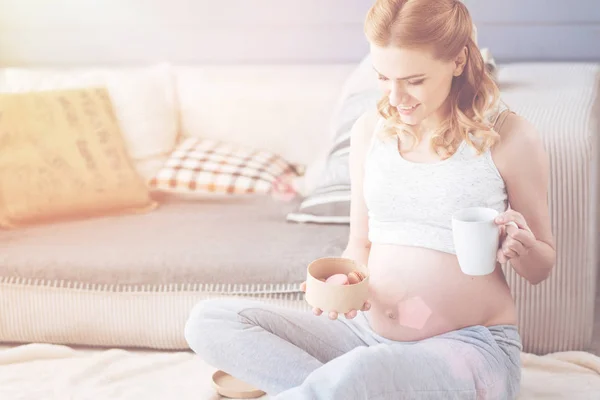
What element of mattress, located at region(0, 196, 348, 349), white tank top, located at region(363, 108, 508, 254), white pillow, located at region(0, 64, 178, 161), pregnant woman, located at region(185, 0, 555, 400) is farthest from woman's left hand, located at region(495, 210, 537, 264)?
white pillow, located at region(0, 64, 178, 161)

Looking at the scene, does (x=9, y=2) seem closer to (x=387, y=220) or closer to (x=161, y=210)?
(x=161, y=210)

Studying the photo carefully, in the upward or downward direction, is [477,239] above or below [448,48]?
below

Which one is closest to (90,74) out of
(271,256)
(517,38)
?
(271,256)

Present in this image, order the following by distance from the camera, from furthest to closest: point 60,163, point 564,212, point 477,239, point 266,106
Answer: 1. point 266,106
2. point 60,163
3. point 564,212
4. point 477,239

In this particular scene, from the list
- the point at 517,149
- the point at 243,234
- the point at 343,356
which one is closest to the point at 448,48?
the point at 517,149

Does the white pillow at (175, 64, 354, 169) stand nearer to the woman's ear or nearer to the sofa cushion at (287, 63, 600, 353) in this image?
the sofa cushion at (287, 63, 600, 353)

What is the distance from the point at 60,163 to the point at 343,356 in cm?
134

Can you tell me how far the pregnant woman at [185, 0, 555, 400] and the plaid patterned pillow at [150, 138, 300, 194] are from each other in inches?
37.4

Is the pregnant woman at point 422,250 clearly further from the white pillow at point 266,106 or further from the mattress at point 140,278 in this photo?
the white pillow at point 266,106

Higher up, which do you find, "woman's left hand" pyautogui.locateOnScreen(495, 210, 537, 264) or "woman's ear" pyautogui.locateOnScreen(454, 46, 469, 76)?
"woman's ear" pyautogui.locateOnScreen(454, 46, 469, 76)

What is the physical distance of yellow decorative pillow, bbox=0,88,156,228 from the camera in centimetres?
238

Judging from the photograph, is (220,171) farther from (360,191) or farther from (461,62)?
(461,62)

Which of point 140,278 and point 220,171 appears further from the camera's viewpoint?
point 220,171

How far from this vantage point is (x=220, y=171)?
2598mm
